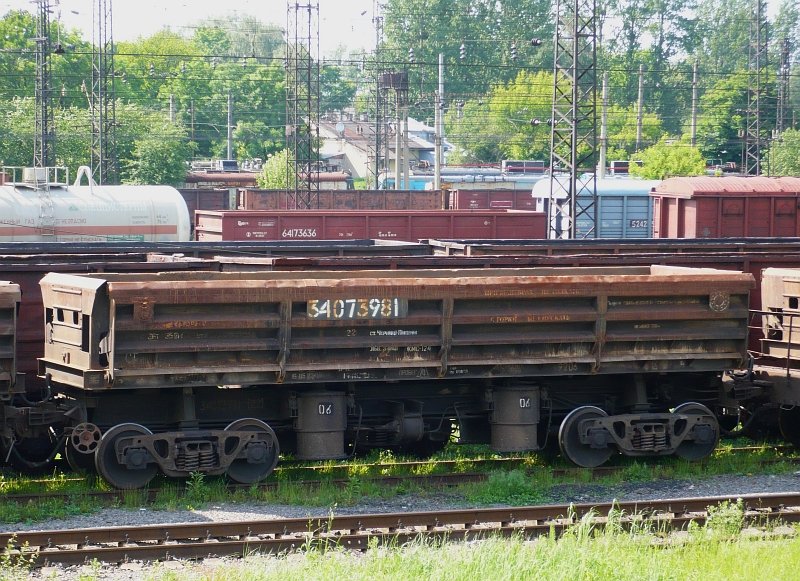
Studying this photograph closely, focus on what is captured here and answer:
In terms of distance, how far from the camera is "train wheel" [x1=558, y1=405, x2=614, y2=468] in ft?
40.4

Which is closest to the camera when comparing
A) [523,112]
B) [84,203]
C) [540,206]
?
[84,203]

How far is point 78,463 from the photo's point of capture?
38.0ft

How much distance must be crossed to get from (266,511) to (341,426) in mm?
1409

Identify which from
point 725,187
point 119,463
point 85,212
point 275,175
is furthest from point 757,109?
point 119,463

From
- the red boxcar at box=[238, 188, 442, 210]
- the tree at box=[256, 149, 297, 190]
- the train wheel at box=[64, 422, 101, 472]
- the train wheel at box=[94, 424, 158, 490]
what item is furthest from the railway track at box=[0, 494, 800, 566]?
the tree at box=[256, 149, 297, 190]

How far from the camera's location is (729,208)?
33500mm

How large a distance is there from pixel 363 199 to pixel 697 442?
1403 inches

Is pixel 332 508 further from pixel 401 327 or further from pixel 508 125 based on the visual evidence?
pixel 508 125

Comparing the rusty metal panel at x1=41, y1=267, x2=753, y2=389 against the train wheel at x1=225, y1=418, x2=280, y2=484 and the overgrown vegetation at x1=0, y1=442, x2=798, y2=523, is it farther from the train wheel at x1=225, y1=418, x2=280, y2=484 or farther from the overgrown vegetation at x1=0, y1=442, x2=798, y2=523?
the overgrown vegetation at x1=0, y1=442, x2=798, y2=523

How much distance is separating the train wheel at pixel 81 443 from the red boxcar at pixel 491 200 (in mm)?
35830

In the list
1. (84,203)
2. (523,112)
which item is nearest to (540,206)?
(84,203)

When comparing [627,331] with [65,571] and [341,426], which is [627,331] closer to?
[341,426]

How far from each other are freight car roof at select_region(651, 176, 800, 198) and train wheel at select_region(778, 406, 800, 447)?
20203mm

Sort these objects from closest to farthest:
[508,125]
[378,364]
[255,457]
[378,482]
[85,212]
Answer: [255,457]
[378,364]
[378,482]
[85,212]
[508,125]
